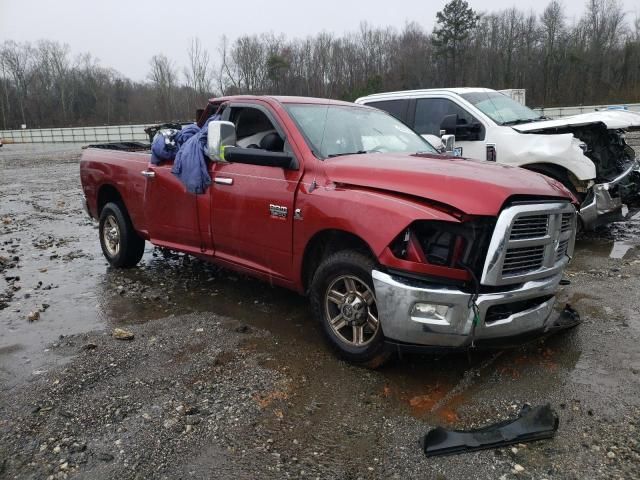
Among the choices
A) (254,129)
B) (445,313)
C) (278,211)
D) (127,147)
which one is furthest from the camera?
(127,147)

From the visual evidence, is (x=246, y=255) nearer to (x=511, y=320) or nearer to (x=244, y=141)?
(x=244, y=141)

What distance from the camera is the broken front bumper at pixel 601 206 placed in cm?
650

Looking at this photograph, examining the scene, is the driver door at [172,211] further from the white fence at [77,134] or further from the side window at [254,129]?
the white fence at [77,134]

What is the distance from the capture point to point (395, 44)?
79.0m

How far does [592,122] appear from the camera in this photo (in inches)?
273

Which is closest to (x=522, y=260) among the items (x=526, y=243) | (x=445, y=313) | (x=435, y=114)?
(x=526, y=243)

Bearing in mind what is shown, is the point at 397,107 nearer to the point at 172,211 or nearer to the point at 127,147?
the point at 127,147

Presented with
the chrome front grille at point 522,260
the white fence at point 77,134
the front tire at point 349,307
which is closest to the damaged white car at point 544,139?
the chrome front grille at point 522,260

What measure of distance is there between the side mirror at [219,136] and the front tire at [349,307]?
1460 millimetres

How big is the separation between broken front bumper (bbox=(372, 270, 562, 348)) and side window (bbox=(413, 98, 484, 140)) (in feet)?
15.9

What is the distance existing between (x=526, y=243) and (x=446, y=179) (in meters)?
0.64

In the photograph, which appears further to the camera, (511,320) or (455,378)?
(455,378)

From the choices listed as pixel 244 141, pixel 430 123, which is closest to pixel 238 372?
pixel 244 141

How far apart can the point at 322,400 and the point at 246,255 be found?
66.7 inches
